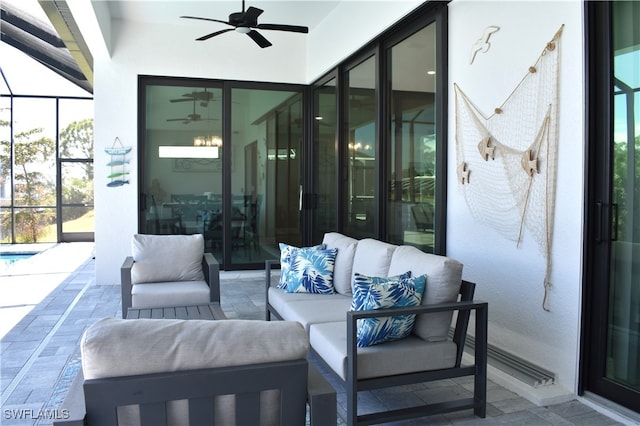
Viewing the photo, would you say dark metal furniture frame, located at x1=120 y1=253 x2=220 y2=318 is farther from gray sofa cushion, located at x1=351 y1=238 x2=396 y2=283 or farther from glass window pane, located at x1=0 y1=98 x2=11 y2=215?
glass window pane, located at x1=0 y1=98 x2=11 y2=215

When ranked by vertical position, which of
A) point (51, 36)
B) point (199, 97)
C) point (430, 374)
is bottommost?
point (430, 374)

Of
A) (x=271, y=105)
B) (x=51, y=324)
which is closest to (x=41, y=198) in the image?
(x=271, y=105)

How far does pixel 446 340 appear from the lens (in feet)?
9.10

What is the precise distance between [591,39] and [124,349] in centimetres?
296

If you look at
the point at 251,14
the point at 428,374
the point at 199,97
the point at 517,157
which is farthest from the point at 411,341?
the point at 199,97

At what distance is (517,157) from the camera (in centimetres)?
344

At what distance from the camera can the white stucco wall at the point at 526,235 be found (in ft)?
9.80

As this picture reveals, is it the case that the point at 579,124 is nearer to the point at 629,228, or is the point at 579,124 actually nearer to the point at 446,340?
the point at 629,228

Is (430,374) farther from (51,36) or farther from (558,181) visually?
(51,36)

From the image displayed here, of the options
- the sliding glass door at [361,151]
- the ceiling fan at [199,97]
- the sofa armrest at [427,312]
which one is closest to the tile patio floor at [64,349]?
the sofa armrest at [427,312]

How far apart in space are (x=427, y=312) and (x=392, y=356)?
0.29 meters

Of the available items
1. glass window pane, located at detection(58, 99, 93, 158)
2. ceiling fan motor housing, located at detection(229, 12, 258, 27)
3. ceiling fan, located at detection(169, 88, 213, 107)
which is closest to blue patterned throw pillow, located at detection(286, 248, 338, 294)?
ceiling fan motor housing, located at detection(229, 12, 258, 27)

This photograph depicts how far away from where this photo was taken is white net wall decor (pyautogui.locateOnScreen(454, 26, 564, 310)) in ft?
10.4

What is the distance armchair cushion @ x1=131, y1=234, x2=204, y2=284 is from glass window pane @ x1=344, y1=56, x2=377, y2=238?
1.99 meters
